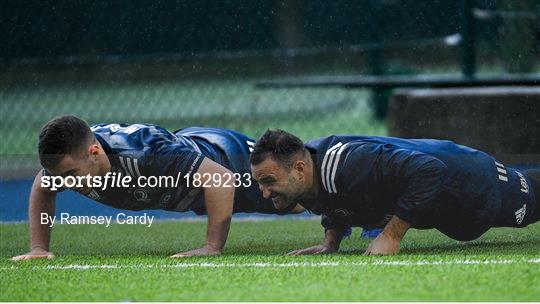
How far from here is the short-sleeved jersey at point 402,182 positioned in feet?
15.4

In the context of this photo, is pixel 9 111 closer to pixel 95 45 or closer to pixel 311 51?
pixel 95 45

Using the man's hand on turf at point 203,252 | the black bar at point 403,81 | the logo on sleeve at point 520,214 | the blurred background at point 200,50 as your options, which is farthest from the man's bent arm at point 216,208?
the black bar at point 403,81

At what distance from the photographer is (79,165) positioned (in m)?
4.82

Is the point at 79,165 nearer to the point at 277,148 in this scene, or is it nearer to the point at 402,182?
the point at 277,148

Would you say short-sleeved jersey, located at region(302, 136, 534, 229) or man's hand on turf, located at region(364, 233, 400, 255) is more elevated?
short-sleeved jersey, located at region(302, 136, 534, 229)

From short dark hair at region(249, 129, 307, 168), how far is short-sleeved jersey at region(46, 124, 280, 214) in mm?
262

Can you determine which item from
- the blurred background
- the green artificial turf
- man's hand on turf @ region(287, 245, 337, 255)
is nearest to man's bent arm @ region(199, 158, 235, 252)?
the green artificial turf

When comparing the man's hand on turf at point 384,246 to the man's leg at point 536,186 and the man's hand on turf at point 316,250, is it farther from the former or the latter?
the man's leg at point 536,186

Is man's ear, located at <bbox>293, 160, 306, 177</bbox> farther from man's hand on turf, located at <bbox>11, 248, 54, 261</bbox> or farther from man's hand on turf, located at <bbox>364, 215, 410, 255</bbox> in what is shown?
man's hand on turf, located at <bbox>11, 248, 54, 261</bbox>

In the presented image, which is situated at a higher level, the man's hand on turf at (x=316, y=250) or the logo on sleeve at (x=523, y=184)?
the logo on sleeve at (x=523, y=184)

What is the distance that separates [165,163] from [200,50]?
1913mm

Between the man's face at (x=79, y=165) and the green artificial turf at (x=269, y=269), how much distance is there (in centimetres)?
34

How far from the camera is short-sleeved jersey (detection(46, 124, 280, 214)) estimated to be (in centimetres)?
486

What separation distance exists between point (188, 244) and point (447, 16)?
84.2 inches
